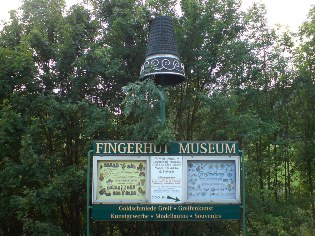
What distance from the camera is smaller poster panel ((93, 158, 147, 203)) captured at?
8320 mm

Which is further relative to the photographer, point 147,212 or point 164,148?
point 164,148

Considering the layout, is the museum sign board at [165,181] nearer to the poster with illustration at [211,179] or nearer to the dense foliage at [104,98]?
the poster with illustration at [211,179]

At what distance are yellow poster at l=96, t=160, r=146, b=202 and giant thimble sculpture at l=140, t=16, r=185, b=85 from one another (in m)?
2.14

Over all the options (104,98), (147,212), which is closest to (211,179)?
(147,212)

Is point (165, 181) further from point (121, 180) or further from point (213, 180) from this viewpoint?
point (213, 180)

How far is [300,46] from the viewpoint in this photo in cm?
1497

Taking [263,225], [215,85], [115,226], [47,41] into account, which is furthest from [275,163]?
[47,41]

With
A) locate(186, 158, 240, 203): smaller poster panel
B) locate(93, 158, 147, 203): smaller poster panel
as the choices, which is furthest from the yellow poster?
locate(186, 158, 240, 203): smaller poster panel

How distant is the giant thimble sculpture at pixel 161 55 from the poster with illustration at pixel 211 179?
2.16 m

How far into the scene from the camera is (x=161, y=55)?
9117 millimetres

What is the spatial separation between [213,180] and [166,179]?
104cm

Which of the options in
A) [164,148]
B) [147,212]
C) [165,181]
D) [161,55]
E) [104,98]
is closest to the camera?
[147,212]

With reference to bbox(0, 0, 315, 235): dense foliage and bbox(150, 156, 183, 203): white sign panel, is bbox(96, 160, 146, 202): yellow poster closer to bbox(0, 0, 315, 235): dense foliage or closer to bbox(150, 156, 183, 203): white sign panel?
bbox(150, 156, 183, 203): white sign panel

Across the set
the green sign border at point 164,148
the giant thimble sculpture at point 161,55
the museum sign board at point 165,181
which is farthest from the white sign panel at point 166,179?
the giant thimble sculpture at point 161,55
